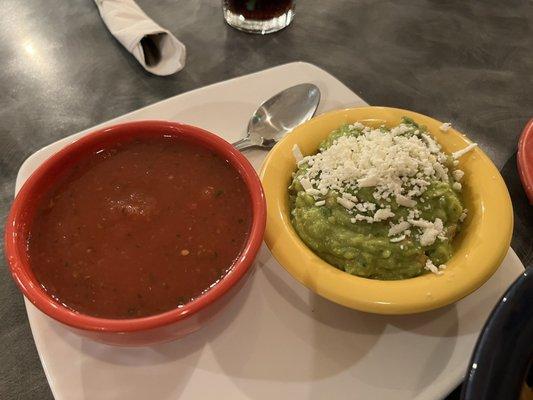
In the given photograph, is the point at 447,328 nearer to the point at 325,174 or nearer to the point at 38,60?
the point at 325,174

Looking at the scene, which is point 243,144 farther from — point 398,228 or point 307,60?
point 307,60

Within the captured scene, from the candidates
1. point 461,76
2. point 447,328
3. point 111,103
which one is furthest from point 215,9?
point 447,328

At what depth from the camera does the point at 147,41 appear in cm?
197

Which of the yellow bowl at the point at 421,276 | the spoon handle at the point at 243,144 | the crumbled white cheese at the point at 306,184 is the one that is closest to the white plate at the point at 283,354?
the yellow bowl at the point at 421,276

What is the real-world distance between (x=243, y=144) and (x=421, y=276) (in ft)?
2.10

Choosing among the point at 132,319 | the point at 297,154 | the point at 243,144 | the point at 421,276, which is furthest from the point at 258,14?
the point at 132,319

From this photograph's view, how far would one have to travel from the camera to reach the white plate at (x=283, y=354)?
1.08 meters

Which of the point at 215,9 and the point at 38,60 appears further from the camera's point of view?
the point at 215,9

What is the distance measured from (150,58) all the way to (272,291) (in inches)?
44.5

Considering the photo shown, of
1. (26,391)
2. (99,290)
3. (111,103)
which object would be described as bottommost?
(26,391)

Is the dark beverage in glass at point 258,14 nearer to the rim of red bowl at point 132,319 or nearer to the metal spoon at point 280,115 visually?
the metal spoon at point 280,115

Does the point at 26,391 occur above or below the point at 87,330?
below

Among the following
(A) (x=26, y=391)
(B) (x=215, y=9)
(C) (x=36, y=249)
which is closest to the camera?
(C) (x=36, y=249)

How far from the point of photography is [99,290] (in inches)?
40.2
